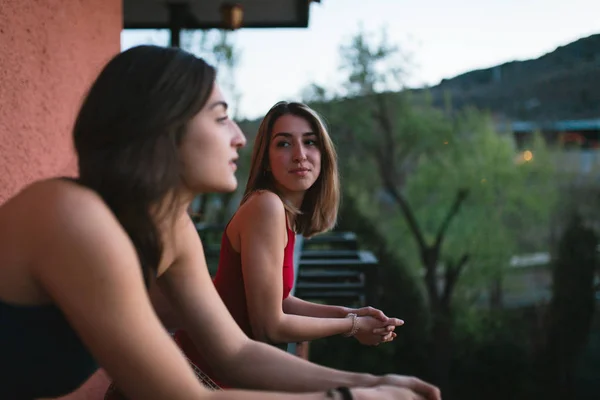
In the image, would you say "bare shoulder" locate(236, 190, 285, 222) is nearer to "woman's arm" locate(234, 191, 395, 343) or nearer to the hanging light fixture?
"woman's arm" locate(234, 191, 395, 343)

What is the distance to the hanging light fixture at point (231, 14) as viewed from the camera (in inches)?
186

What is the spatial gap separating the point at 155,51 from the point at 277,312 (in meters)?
0.74

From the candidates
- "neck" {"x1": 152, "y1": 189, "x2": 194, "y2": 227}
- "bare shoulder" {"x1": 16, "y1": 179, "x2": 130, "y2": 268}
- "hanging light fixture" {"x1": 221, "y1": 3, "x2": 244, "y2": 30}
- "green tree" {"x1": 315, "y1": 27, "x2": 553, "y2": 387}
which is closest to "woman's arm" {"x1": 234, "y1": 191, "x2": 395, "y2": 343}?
"neck" {"x1": 152, "y1": 189, "x2": 194, "y2": 227}

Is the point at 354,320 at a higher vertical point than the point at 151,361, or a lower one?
lower

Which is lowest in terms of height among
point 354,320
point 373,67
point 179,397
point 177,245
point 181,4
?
point 354,320

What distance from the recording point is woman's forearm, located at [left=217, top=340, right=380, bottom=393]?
943mm

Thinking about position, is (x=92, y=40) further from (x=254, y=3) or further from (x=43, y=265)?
(x=254, y=3)

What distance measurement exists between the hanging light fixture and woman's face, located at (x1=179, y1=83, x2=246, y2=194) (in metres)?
4.10

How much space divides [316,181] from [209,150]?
2.90ft

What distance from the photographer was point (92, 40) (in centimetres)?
210

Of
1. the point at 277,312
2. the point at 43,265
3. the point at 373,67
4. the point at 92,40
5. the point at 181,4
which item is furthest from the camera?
the point at 373,67

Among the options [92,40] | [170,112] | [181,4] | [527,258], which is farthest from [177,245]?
[527,258]

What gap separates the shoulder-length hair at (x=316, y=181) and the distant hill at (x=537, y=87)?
63.4 feet

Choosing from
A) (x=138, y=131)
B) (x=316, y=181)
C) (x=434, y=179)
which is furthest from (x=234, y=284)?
(x=434, y=179)
